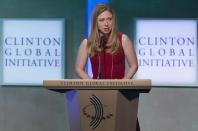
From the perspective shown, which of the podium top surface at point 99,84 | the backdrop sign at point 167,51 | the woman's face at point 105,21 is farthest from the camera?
the backdrop sign at point 167,51

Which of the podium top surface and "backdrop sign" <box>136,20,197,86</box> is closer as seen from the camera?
the podium top surface

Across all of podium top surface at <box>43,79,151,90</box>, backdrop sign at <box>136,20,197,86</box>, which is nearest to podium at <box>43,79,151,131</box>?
podium top surface at <box>43,79,151,90</box>

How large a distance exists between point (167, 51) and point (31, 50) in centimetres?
160

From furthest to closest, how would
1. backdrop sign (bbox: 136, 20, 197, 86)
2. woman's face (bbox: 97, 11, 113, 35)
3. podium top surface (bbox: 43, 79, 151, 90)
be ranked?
backdrop sign (bbox: 136, 20, 197, 86), woman's face (bbox: 97, 11, 113, 35), podium top surface (bbox: 43, 79, 151, 90)

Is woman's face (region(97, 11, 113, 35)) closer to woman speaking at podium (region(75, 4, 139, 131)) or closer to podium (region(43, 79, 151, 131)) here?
woman speaking at podium (region(75, 4, 139, 131))

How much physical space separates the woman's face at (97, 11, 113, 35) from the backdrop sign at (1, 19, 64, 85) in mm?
2655

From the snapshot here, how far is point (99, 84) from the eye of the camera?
2016 mm

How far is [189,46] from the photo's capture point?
4805 millimetres

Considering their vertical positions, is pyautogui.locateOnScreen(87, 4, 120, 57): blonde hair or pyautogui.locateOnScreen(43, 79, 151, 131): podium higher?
pyautogui.locateOnScreen(87, 4, 120, 57): blonde hair

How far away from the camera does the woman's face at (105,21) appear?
2209 mm

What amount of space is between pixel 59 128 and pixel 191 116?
1549 millimetres

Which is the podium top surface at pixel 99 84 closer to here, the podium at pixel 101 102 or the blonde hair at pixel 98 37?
the podium at pixel 101 102

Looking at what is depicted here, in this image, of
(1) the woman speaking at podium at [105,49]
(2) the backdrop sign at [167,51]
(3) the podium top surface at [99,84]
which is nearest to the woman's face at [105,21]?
A: (1) the woman speaking at podium at [105,49]

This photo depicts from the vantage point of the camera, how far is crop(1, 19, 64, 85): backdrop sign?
15.9ft
